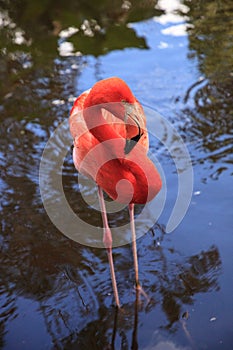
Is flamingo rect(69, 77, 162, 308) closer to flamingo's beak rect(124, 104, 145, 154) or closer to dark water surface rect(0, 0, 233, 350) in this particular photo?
flamingo's beak rect(124, 104, 145, 154)

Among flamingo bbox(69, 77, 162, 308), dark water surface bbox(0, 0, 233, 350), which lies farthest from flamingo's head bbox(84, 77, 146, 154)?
dark water surface bbox(0, 0, 233, 350)

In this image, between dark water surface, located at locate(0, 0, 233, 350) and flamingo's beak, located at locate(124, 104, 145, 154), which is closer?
flamingo's beak, located at locate(124, 104, 145, 154)

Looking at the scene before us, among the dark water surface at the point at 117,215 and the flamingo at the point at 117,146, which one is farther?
the dark water surface at the point at 117,215

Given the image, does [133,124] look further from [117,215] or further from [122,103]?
[117,215]

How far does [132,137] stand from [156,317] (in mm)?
928

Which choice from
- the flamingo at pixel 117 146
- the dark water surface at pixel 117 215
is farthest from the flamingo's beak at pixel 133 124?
the dark water surface at pixel 117 215

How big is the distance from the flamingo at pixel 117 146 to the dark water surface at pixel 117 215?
262 mm

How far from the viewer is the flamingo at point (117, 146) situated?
1.82 metres

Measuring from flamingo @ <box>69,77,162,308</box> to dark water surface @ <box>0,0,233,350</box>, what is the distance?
26 centimetres

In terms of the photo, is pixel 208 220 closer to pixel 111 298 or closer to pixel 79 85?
pixel 111 298

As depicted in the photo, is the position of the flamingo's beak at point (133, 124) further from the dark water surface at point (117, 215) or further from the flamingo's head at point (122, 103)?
the dark water surface at point (117, 215)

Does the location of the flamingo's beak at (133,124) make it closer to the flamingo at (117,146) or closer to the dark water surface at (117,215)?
the flamingo at (117,146)

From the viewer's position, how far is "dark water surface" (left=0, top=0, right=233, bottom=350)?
2.14 metres

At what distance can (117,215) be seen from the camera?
2.90 metres
